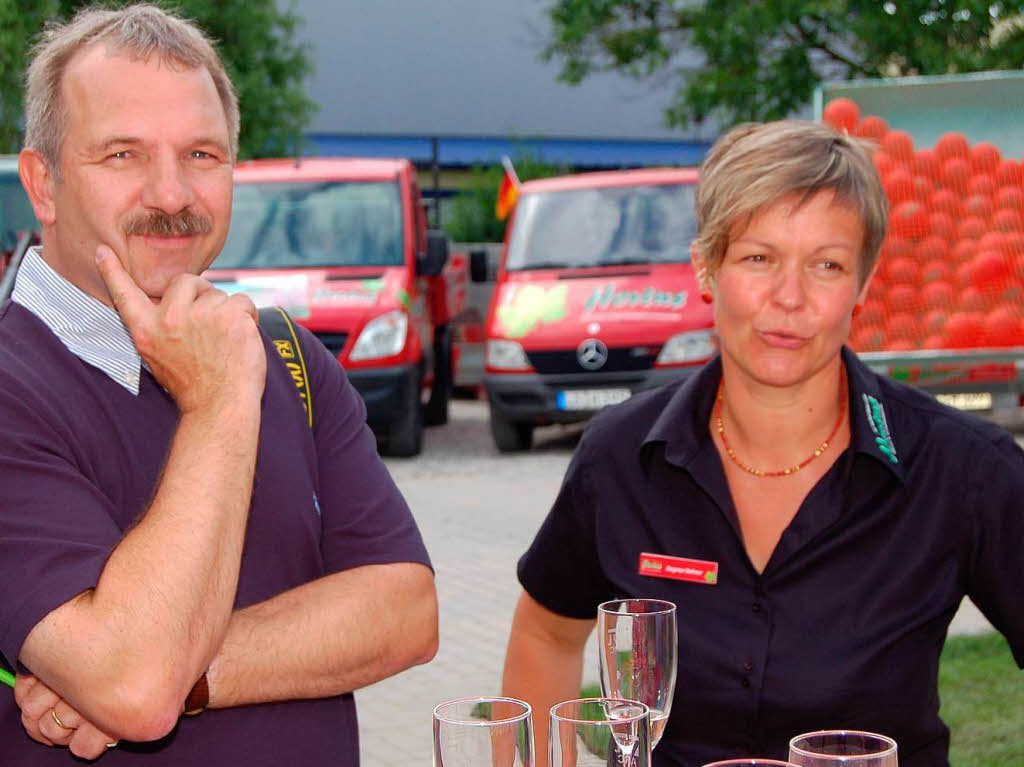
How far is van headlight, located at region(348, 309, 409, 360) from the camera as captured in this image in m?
11.9

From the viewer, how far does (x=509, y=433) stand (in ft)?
42.6

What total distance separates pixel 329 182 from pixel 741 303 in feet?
34.5

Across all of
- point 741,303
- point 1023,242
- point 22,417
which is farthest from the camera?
point 1023,242

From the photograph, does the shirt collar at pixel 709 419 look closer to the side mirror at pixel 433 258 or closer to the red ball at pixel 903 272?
the red ball at pixel 903 272

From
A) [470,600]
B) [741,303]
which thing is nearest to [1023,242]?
[470,600]

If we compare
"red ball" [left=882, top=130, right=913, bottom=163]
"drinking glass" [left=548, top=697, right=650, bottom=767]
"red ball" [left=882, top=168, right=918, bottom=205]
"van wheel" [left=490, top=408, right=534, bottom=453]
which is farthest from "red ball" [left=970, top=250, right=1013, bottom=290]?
"drinking glass" [left=548, top=697, right=650, bottom=767]

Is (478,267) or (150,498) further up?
(150,498)

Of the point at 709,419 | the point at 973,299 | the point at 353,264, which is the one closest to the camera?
the point at 709,419

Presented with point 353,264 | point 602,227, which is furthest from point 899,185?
point 353,264

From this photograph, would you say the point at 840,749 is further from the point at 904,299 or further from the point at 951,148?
the point at 951,148

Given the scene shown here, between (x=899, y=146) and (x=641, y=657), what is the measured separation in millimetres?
8919

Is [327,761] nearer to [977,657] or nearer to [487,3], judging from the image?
[977,657]

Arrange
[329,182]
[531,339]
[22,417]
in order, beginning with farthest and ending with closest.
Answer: [329,182], [531,339], [22,417]

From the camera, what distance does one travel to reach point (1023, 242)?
10.6 m
